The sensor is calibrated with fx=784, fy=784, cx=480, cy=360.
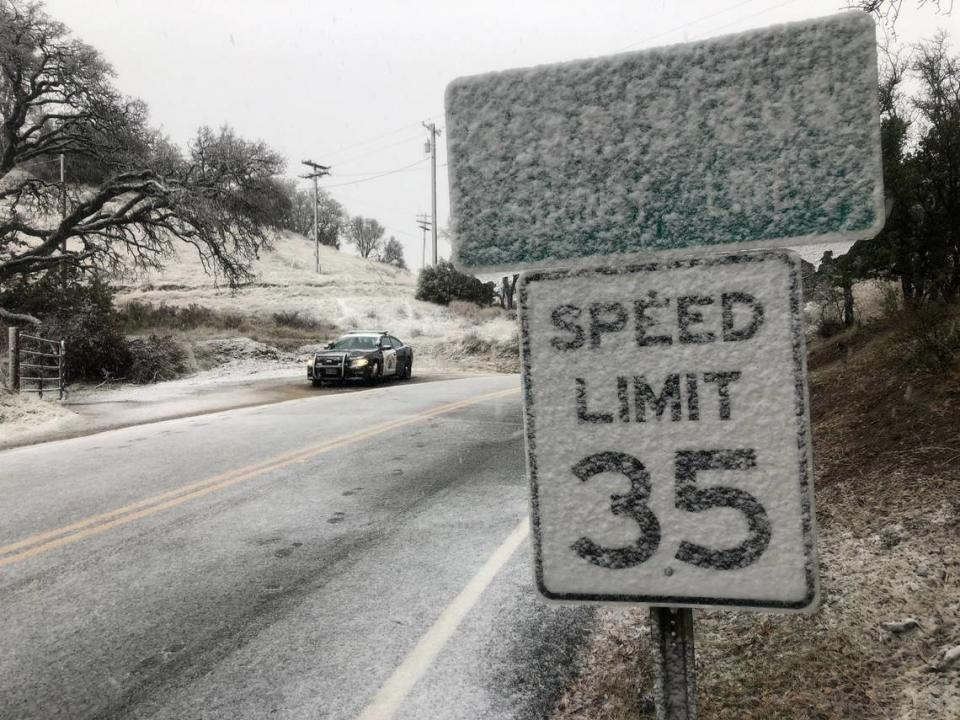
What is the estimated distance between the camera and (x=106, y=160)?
27.0 meters

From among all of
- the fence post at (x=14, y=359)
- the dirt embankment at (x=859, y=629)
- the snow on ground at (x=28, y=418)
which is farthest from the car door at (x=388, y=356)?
the dirt embankment at (x=859, y=629)

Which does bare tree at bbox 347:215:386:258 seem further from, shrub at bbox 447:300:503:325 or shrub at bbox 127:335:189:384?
shrub at bbox 127:335:189:384

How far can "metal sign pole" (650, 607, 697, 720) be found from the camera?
1.33 meters

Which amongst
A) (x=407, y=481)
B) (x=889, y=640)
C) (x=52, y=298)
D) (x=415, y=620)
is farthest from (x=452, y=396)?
(x=52, y=298)

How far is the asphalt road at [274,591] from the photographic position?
3537mm

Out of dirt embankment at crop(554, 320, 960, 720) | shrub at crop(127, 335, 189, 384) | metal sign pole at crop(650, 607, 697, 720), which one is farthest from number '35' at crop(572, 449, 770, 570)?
shrub at crop(127, 335, 189, 384)

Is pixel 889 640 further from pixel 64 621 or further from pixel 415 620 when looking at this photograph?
pixel 64 621

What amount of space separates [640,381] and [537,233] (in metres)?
0.31

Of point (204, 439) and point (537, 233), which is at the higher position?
point (537, 233)

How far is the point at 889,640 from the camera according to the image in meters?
3.44

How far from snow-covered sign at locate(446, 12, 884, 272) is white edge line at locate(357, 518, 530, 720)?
2.58 m

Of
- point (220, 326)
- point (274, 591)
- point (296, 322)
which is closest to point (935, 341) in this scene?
Answer: point (274, 591)

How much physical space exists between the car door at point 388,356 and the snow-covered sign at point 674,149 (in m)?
20.8

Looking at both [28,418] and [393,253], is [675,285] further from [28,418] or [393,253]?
[393,253]
